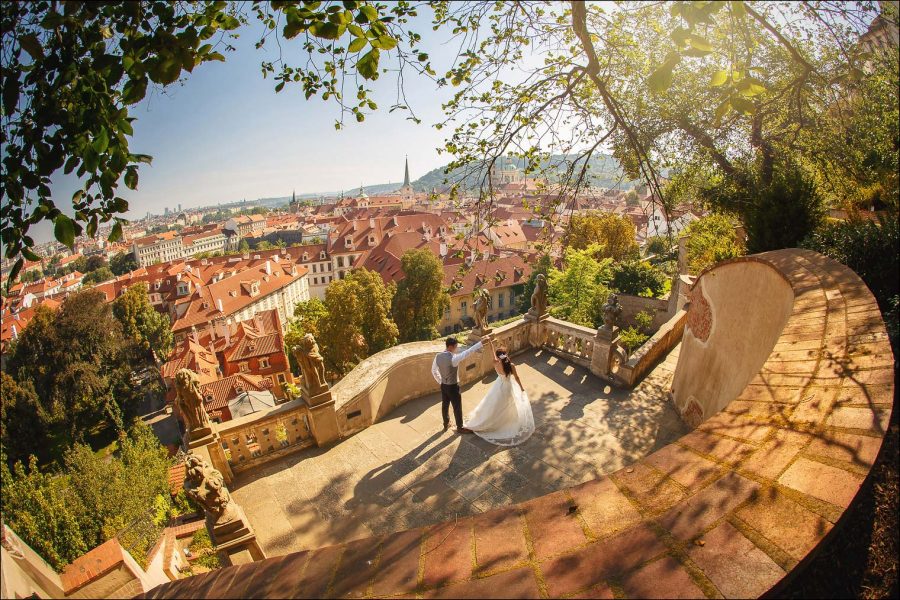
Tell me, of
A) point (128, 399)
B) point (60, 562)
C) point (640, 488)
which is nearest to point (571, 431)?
point (640, 488)

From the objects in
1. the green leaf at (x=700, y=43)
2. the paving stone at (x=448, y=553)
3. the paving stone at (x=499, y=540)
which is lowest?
the paving stone at (x=448, y=553)

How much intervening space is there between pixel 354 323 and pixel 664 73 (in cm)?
2482

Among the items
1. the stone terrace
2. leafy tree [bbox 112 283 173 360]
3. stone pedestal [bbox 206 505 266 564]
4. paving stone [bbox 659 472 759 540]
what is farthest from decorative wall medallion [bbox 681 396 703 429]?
leafy tree [bbox 112 283 173 360]

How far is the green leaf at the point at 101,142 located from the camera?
2396 mm

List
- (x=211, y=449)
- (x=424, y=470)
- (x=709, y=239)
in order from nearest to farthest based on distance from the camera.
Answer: (x=211, y=449), (x=424, y=470), (x=709, y=239)

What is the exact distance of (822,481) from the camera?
1845 millimetres

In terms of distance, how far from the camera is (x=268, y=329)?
1539 inches

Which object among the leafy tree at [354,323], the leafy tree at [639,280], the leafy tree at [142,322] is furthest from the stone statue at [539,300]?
the leafy tree at [142,322]

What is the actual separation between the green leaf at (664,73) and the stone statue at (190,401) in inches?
219

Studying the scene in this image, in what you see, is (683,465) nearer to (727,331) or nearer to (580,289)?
(727,331)

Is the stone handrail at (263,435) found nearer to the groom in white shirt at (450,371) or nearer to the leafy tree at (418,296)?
the groom in white shirt at (450,371)

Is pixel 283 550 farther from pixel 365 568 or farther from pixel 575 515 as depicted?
pixel 575 515

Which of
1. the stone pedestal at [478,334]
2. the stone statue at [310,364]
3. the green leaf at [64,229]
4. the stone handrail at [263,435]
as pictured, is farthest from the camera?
the stone pedestal at [478,334]

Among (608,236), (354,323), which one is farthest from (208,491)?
(608,236)
